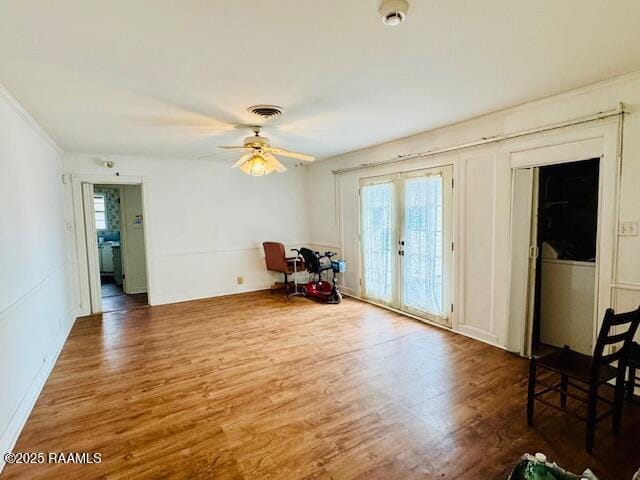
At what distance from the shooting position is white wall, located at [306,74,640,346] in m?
2.57

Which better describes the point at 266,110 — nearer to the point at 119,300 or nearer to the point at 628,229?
the point at 628,229

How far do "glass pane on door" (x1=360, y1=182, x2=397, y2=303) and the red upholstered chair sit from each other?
129 centimetres

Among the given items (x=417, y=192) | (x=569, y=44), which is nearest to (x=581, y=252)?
(x=417, y=192)

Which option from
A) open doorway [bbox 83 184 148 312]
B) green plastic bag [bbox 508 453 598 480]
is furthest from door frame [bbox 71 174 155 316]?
green plastic bag [bbox 508 453 598 480]

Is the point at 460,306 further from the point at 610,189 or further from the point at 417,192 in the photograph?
the point at 610,189

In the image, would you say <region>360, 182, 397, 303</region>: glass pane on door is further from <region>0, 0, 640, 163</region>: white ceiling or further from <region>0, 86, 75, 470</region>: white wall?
<region>0, 86, 75, 470</region>: white wall

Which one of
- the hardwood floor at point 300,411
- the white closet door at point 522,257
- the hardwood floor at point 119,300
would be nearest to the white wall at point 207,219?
the hardwood floor at point 119,300

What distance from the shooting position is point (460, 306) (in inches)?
156

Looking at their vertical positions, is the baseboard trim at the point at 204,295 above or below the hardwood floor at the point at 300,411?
above

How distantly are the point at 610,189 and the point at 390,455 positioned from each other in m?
2.63

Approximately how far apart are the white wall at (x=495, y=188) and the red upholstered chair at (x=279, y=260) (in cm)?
212

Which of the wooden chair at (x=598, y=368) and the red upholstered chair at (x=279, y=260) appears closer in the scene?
the wooden chair at (x=598, y=368)

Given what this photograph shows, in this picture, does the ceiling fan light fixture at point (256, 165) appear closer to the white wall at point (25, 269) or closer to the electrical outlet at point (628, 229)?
the white wall at point (25, 269)

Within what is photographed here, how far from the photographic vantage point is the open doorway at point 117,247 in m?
5.13
